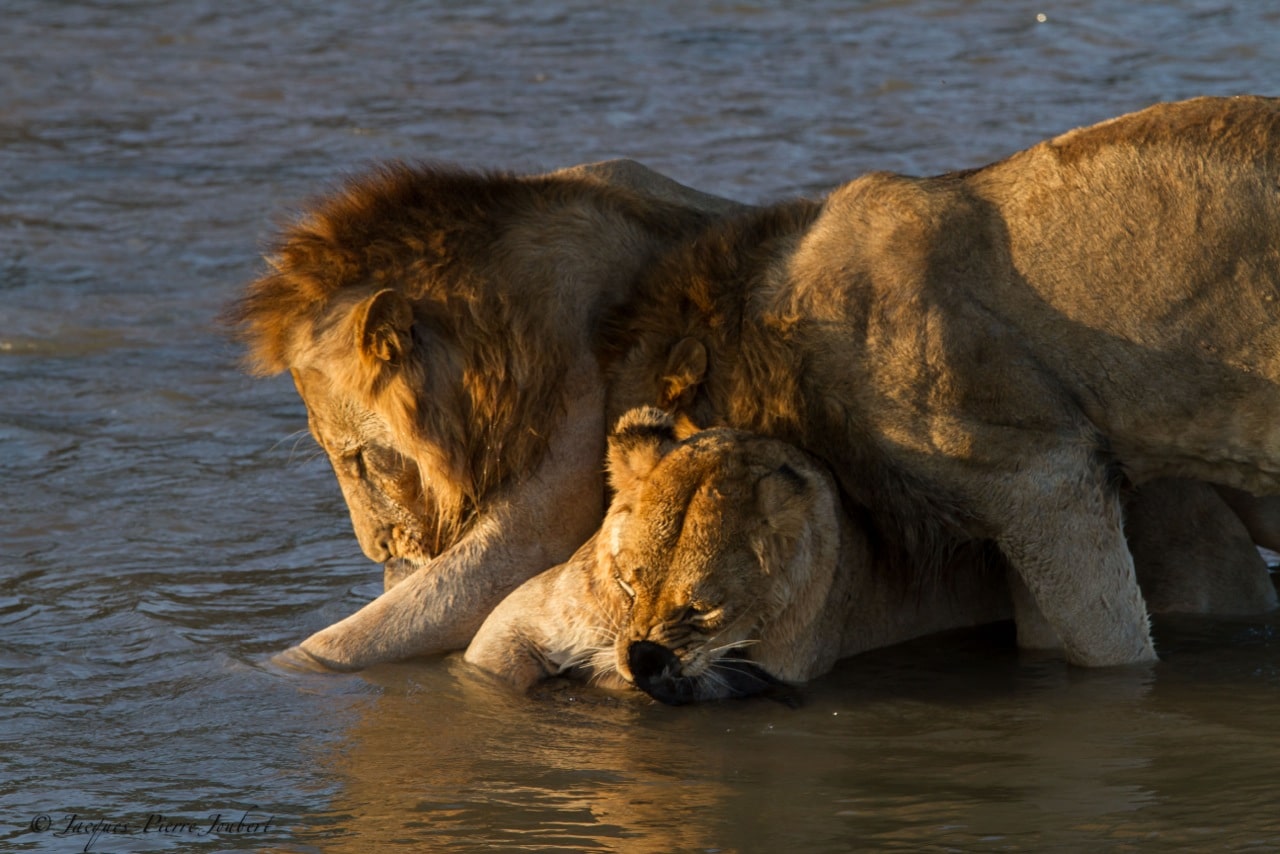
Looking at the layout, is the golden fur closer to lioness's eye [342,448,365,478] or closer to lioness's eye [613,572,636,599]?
lioness's eye [342,448,365,478]

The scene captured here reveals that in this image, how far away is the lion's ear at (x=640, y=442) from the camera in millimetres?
6340

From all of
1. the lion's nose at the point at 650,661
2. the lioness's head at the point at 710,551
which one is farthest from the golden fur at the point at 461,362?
A: the lion's nose at the point at 650,661

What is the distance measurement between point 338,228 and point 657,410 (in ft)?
4.33

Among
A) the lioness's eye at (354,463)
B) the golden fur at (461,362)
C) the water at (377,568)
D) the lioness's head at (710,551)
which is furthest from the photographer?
the lioness's eye at (354,463)

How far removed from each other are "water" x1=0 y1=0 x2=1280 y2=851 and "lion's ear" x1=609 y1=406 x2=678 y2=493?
2.38 ft

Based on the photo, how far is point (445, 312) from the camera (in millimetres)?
6742

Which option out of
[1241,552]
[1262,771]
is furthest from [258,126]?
[1262,771]

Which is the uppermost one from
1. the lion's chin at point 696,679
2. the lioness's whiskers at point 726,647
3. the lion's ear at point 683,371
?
the lion's ear at point 683,371

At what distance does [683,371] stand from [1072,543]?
52.1 inches

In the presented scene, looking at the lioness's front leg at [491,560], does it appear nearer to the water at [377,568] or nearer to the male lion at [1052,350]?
the water at [377,568]

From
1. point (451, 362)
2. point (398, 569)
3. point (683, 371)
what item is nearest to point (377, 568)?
point (398, 569)

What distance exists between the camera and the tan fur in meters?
6.74

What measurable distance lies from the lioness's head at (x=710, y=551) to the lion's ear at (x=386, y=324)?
0.76 m

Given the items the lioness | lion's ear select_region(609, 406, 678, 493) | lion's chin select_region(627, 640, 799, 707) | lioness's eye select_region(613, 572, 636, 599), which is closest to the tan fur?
the lioness
